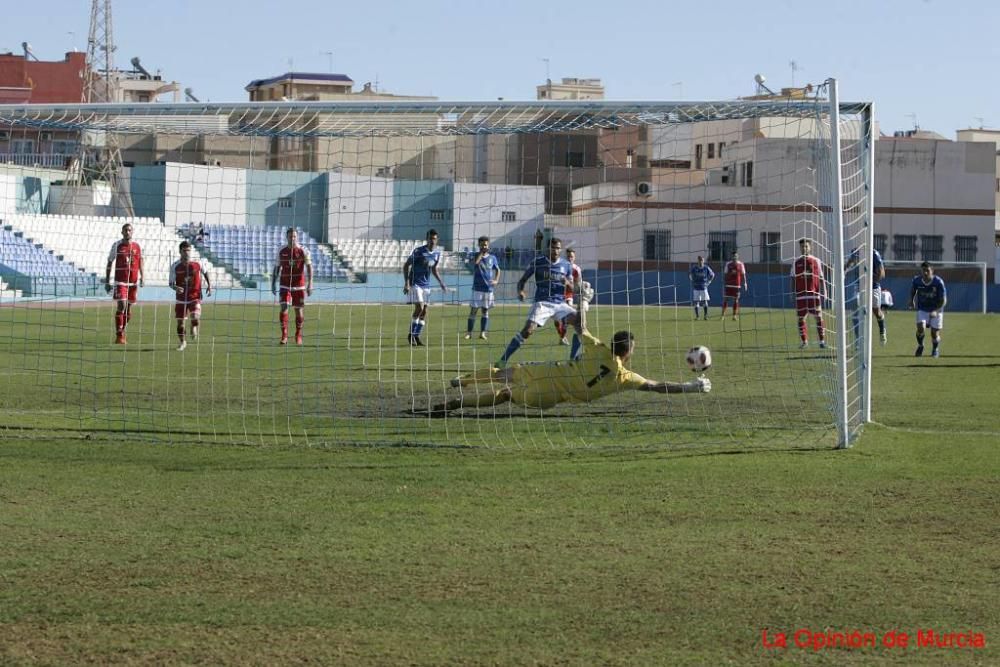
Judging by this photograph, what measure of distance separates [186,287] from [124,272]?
4.49 ft

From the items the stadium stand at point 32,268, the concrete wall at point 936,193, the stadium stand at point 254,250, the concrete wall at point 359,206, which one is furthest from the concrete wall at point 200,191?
the concrete wall at point 936,193

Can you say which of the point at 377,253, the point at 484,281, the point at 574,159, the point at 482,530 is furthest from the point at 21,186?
the point at 482,530

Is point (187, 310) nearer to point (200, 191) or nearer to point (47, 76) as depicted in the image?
point (200, 191)

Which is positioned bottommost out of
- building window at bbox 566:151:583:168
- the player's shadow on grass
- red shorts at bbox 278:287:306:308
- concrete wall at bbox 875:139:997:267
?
the player's shadow on grass

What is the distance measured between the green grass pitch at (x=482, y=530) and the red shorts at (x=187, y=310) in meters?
5.62

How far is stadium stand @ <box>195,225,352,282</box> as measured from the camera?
2222 centimetres

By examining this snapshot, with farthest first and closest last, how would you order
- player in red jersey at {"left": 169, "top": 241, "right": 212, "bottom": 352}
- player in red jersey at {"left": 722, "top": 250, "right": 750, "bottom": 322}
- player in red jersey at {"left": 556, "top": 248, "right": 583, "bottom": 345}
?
player in red jersey at {"left": 722, "top": 250, "right": 750, "bottom": 322}
player in red jersey at {"left": 169, "top": 241, "right": 212, "bottom": 352}
player in red jersey at {"left": 556, "top": 248, "right": 583, "bottom": 345}

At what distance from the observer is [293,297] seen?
67.4 feet

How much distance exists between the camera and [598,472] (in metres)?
8.51

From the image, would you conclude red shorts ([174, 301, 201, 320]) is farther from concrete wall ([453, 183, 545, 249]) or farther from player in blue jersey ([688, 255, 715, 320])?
player in blue jersey ([688, 255, 715, 320])

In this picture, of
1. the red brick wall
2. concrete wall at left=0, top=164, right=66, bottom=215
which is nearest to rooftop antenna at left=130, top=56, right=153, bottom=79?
the red brick wall

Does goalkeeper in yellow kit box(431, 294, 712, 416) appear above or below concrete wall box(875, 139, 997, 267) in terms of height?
below

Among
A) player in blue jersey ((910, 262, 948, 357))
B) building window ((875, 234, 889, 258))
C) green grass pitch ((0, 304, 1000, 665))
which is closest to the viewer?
green grass pitch ((0, 304, 1000, 665))

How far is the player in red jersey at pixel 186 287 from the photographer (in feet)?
62.3
